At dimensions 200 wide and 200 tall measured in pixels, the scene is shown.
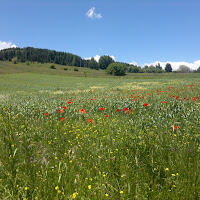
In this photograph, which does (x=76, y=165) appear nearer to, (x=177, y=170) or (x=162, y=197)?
(x=162, y=197)

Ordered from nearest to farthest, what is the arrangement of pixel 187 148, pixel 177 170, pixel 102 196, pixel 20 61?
pixel 102 196 → pixel 177 170 → pixel 187 148 → pixel 20 61

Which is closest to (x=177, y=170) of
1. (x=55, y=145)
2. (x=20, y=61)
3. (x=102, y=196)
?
(x=102, y=196)

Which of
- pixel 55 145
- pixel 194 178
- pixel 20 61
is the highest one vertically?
pixel 20 61

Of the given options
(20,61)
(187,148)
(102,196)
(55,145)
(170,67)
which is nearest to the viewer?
(102,196)

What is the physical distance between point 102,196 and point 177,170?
1.33 m

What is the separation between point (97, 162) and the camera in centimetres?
286

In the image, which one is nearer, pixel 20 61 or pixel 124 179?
pixel 124 179

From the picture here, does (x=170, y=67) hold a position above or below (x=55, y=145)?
above

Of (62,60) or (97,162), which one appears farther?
(62,60)

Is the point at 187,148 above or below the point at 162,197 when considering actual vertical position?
above

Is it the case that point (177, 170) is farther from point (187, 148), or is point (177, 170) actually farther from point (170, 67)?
point (170, 67)

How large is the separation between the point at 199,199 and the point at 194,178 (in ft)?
0.94

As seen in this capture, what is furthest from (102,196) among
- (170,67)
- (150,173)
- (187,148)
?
(170,67)

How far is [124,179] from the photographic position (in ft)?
7.32
